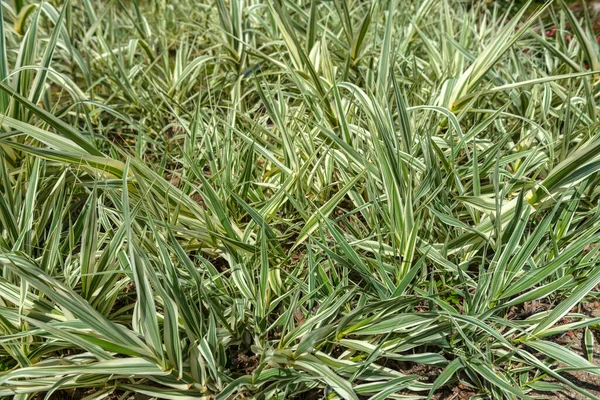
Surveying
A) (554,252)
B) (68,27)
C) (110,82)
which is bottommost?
(554,252)

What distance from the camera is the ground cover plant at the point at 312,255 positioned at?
4.58ft

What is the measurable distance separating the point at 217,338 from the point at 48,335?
44 cm

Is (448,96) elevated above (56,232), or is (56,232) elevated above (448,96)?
(448,96)

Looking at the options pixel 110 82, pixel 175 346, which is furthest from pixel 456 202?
pixel 110 82

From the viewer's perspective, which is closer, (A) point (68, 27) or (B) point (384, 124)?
(B) point (384, 124)

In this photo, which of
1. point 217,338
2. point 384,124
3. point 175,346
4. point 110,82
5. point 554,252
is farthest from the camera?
point 110,82

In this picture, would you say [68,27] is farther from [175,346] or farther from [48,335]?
[175,346]

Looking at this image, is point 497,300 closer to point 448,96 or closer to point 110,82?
point 448,96

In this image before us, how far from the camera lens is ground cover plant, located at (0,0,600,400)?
54.9 inches

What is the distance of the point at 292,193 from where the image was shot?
1864mm

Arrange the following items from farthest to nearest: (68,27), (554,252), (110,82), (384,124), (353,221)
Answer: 1. (110,82)
2. (68,27)
3. (353,221)
4. (384,124)
5. (554,252)

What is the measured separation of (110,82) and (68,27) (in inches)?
11.4

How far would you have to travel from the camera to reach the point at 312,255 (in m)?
1.60

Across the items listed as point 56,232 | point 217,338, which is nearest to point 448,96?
point 217,338
